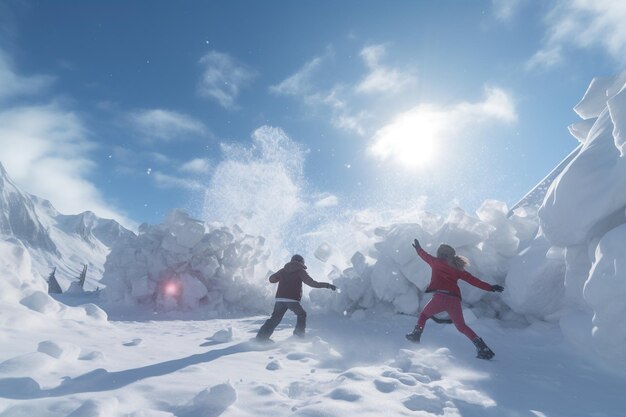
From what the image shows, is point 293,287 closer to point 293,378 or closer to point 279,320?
point 279,320

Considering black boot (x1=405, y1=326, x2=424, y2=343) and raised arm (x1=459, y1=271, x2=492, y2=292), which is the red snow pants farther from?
raised arm (x1=459, y1=271, x2=492, y2=292)

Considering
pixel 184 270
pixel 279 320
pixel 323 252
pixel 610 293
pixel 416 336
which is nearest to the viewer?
pixel 610 293

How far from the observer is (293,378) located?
337cm

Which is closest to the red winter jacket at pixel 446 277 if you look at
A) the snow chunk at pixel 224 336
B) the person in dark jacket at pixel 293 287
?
the person in dark jacket at pixel 293 287

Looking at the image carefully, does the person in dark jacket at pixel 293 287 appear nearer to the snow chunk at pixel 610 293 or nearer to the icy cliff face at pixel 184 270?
the snow chunk at pixel 610 293

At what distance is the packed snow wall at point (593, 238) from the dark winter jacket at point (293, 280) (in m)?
3.44

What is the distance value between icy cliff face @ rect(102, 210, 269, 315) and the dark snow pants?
5.90m

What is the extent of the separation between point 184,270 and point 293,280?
23.3ft

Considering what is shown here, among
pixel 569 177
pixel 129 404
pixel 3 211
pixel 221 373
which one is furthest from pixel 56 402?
pixel 3 211

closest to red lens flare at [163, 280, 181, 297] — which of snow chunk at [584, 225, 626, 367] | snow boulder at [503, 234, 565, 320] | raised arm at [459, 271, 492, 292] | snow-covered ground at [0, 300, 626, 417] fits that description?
snow-covered ground at [0, 300, 626, 417]

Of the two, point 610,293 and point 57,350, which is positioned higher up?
point 610,293

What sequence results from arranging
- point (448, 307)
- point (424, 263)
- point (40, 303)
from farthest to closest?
point (424, 263) < point (448, 307) < point (40, 303)

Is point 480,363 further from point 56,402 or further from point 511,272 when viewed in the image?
point 56,402

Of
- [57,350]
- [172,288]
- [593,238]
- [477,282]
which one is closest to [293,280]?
[477,282]
